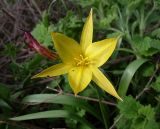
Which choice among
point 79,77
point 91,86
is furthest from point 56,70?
point 91,86

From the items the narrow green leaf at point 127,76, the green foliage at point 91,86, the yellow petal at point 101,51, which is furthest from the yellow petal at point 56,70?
the narrow green leaf at point 127,76

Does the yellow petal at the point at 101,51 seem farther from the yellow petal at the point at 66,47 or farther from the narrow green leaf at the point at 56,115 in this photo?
the narrow green leaf at the point at 56,115

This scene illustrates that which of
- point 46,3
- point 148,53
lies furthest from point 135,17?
point 46,3

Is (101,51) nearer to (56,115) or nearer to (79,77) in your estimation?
(79,77)

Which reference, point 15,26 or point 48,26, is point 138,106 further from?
point 15,26

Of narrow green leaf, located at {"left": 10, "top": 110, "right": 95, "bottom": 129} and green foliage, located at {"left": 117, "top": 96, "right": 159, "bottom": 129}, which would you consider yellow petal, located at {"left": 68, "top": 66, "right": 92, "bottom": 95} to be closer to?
green foliage, located at {"left": 117, "top": 96, "right": 159, "bottom": 129}

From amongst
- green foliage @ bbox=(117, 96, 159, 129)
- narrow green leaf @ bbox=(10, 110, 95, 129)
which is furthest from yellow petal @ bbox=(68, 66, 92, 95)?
narrow green leaf @ bbox=(10, 110, 95, 129)
